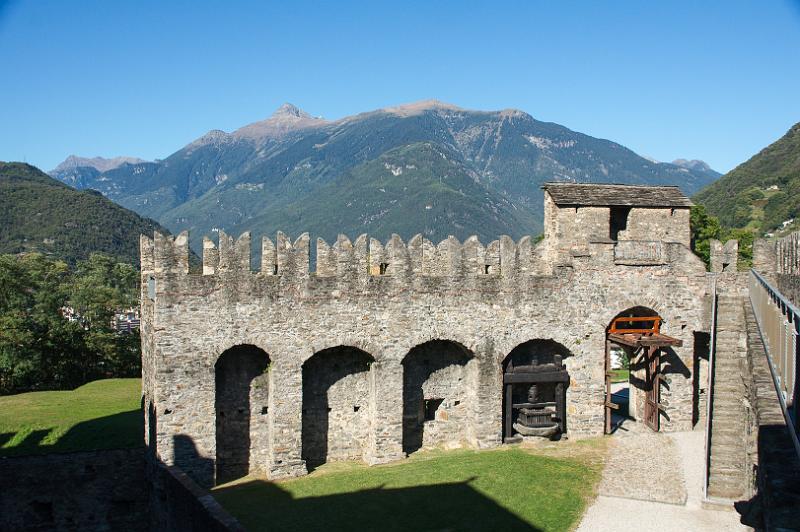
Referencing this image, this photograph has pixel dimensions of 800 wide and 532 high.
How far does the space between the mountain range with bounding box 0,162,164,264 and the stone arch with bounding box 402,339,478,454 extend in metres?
53.7

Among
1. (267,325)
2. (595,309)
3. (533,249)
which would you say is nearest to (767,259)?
(595,309)


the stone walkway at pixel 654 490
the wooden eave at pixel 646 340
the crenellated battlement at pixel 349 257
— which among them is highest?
the crenellated battlement at pixel 349 257

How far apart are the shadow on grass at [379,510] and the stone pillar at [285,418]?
3.99 ft

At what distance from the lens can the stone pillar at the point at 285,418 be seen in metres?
20.0

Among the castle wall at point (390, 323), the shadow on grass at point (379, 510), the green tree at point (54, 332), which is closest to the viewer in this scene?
the shadow on grass at point (379, 510)

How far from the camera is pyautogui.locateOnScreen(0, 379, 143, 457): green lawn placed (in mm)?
20750

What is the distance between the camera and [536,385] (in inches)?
877

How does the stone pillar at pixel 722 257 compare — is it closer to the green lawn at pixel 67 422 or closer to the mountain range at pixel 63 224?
the green lawn at pixel 67 422

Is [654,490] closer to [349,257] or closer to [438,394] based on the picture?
[438,394]

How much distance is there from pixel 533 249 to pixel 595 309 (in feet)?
8.56

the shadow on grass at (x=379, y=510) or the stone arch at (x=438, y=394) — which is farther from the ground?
the stone arch at (x=438, y=394)

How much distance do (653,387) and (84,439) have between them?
668 inches

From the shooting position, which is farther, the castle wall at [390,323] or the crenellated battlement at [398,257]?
the crenellated battlement at [398,257]

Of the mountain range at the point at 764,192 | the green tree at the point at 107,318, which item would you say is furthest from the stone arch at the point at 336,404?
the mountain range at the point at 764,192
